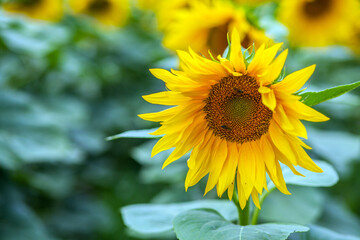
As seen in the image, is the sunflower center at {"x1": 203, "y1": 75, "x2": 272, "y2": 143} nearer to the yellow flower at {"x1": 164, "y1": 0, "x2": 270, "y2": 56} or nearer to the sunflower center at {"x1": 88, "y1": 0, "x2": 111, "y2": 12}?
the yellow flower at {"x1": 164, "y1": 0, "x2": 270, "y2": 56}

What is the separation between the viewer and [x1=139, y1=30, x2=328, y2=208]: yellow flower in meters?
0.86

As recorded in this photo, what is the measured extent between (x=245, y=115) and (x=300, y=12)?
56.6 inches

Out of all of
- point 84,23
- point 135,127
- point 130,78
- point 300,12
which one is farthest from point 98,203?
point 300,12

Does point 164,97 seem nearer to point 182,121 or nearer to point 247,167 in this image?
point 182,121

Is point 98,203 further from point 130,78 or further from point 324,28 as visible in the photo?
point 324,28

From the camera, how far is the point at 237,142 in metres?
1.01

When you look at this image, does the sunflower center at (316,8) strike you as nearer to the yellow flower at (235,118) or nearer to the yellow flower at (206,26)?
the yellow flower at (206,26)

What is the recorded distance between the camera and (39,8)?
2.80 metres

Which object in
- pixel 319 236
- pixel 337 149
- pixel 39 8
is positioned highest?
pixel 39 8

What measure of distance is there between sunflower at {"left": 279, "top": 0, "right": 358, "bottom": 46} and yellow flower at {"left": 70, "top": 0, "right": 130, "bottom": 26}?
1188mm

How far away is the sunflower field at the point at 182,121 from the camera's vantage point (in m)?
0.91

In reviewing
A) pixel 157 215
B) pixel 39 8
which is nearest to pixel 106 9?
pixel 39 8

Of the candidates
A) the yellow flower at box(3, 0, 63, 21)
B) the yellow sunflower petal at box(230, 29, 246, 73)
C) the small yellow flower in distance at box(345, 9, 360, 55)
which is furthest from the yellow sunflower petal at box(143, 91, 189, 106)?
the yellow flower at box(3, 0, 63, 21)

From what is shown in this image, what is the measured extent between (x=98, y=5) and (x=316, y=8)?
142 cm
